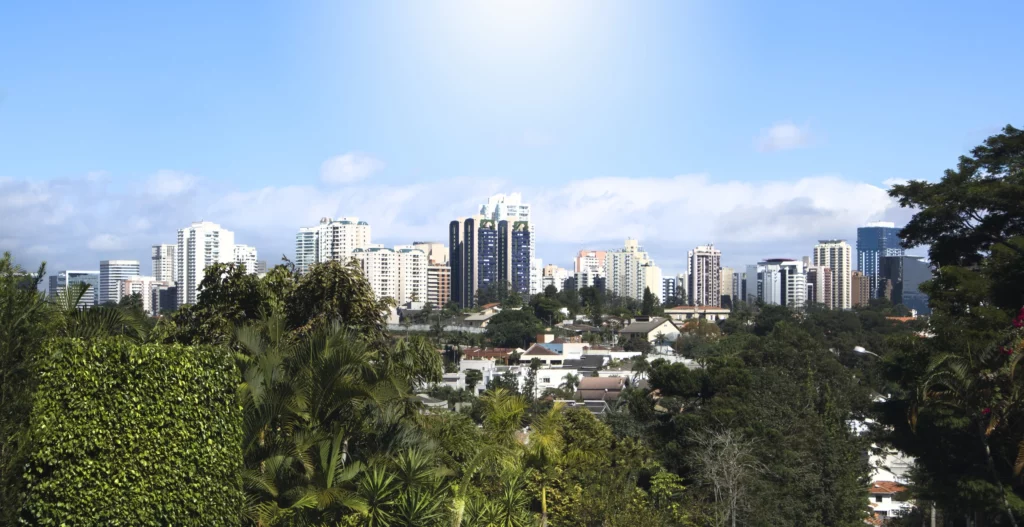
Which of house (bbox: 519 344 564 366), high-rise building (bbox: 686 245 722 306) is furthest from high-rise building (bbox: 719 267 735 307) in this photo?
house (bbox: 519 344 564 366)

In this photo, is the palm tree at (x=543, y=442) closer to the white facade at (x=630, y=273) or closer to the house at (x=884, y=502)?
the house at (x=884, y=502)

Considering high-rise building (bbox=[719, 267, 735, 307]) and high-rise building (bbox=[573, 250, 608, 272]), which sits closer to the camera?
high-rise building (bbox=[719, 267, 735, 307])

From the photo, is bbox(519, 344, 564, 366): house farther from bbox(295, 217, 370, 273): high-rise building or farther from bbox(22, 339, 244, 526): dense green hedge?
bbox(295, 217, 370, 273): high-rise building

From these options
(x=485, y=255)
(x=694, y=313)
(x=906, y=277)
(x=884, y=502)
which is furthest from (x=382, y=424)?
(x=906, y=277)

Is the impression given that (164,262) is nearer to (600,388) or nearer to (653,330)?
(653,330)

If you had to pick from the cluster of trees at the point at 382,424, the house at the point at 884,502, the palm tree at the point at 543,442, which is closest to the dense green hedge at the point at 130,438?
the cluster of trees at the point at 382,424
